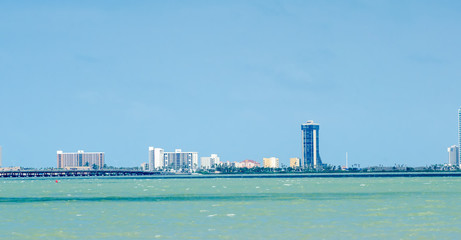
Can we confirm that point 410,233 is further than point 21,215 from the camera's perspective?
No

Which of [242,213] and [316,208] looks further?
[316,208]

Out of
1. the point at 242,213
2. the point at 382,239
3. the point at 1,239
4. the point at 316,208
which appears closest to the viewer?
the point at 382,239

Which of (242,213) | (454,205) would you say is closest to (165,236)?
(242,213)

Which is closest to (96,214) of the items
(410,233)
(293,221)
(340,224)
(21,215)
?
(21,215)

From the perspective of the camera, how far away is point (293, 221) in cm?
5694

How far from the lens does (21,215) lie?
68.5 metres

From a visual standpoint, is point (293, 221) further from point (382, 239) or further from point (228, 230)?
point (382, 239)

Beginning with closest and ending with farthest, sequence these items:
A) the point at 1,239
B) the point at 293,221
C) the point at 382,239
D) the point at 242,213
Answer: the point at 382,239 → the point at 1,239 → the point at 293,221 → the point at 242,213

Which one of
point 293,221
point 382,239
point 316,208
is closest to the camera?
point 382,239

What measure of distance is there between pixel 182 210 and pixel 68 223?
16926 millimetres

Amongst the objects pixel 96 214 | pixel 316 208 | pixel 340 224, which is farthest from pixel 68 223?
pixel 316 208

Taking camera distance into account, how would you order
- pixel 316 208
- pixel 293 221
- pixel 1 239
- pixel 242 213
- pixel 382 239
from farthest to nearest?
pixel 316 208 → pixel 242 213 → pixel 293 221 → pixel 1 239 → pixel 382 239

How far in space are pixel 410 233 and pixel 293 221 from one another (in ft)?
39.3

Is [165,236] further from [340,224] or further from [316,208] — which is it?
[316,208]
